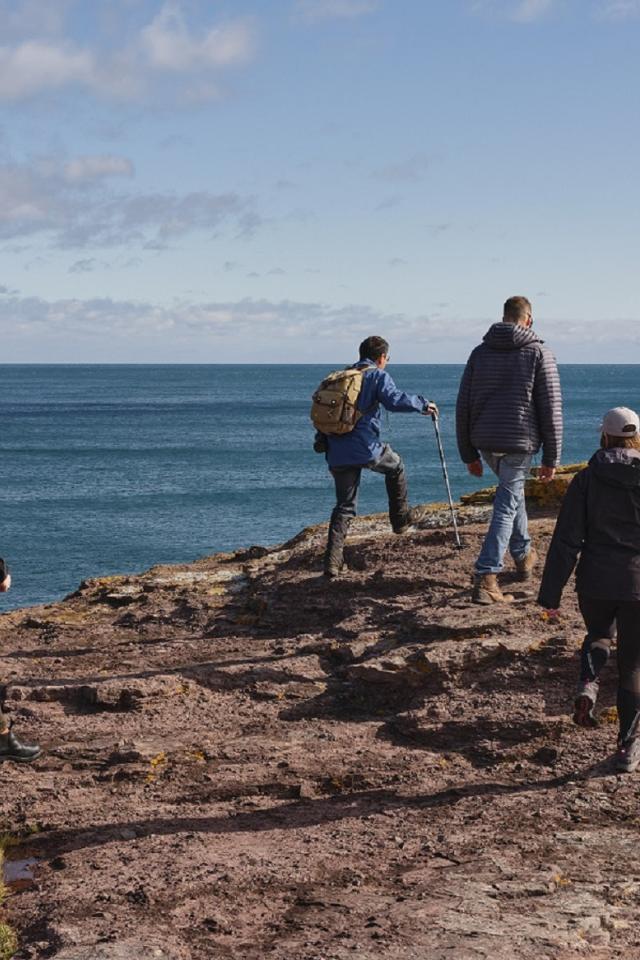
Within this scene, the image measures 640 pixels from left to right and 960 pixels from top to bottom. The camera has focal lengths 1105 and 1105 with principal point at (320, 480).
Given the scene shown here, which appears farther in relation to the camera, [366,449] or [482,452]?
[366,449]

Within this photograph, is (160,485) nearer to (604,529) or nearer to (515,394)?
(515,394)

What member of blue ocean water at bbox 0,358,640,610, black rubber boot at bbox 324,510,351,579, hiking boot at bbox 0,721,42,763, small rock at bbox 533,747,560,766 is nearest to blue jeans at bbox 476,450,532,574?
black rubber boot at bbox 324,510,351,579

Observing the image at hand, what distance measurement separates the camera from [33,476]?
2840 inches

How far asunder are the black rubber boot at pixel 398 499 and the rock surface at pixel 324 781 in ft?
0.91

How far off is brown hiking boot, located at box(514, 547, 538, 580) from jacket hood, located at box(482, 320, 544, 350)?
201cm

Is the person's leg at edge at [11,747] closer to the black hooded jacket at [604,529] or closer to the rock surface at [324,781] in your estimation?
the rock surface at [324,781]

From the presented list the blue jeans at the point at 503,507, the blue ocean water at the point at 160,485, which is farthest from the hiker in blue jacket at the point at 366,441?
the blue ocean water at the point at 160,485

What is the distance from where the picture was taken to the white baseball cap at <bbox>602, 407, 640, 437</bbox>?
7.03 m

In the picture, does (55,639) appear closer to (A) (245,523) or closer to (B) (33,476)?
(A) (245,523)

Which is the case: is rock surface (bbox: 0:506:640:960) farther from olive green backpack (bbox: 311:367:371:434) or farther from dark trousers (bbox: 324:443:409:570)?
olive green backpack (bbox: 311:367:371:434)

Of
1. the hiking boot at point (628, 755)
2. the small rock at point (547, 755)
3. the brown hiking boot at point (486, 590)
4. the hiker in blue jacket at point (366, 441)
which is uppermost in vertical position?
the hiker in blue jacket at point (366, 441)

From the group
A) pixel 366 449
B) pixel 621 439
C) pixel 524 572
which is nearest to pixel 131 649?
pixel 366 449

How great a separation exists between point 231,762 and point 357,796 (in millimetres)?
1096

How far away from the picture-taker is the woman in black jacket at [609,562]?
6.91 m
